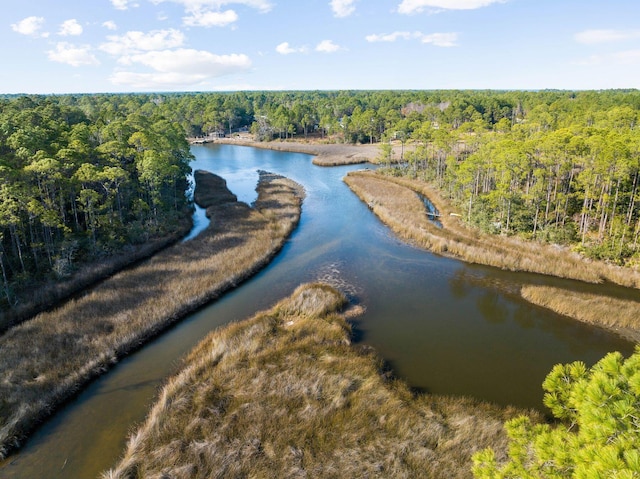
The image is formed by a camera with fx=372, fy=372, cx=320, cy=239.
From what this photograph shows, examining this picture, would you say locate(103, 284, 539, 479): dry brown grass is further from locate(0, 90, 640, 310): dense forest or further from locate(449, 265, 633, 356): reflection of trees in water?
locate(0, 90, 640, 310): dense forest

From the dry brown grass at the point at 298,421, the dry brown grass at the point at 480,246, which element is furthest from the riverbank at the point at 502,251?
the dry brown grass at the point at 298,421

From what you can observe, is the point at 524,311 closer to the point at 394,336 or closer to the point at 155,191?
the point at 394,336

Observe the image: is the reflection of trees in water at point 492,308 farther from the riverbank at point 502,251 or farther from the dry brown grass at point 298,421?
the dry brown grass at point 298,421

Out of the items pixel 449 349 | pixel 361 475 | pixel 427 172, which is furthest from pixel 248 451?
pixel 427 172

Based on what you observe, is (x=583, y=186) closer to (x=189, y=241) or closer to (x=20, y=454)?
(x=189, y=241)

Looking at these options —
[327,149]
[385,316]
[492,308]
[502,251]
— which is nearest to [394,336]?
[385,316]

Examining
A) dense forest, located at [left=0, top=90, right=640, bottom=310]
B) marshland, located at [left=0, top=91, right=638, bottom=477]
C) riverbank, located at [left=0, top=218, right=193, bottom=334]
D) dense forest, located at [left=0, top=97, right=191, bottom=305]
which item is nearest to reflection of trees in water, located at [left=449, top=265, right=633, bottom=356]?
marshland, located at [left=0, top=91, right=638, bottom=477]
